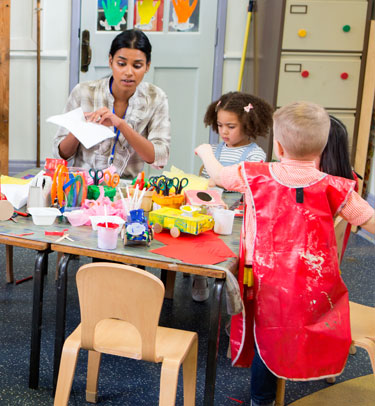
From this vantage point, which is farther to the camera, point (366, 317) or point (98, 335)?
point (366, 317)

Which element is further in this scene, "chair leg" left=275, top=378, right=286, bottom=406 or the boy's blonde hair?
"chair leg" left=275, top=378, right=286, bottom=406

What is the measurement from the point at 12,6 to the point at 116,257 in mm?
3564

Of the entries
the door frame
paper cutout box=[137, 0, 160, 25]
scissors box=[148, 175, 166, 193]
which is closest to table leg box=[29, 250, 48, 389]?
scissors box=[148, 175, 166, 193]

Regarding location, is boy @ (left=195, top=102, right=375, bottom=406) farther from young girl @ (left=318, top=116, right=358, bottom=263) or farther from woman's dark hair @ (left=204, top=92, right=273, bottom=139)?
woman's dark hair @ (left=204, top=92, right=273, bottom=139)

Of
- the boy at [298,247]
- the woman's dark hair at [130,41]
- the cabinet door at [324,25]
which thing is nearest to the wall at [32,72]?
the cabinet door at [324,25]

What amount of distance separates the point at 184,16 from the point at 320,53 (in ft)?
4.00

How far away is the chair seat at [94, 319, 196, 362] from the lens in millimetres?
1333

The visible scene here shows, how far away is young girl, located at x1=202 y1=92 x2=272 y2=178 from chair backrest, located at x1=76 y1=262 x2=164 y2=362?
1.49 metres

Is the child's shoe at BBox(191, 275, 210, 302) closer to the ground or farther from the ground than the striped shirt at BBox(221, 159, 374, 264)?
closer to the ground

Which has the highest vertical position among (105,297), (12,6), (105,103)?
(12,6)

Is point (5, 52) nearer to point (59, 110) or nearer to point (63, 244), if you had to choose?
point (59, 110)

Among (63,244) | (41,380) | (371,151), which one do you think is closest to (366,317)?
(63,244)

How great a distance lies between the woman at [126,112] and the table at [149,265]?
0.91 meters

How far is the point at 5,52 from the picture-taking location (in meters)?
4.04
